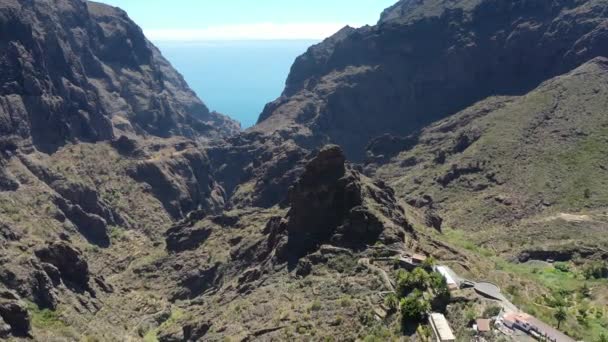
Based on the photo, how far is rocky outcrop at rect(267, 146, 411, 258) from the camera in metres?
88.9

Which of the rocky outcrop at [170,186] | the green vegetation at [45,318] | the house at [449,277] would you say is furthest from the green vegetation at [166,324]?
the rocky outcrop at [170,186]

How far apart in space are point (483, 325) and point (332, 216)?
40518 mm

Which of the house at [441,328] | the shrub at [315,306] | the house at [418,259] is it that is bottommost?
the shrub at [315,306]

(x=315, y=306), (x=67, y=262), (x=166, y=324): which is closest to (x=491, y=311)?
(x=315, y=306)

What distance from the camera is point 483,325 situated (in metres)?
56.2

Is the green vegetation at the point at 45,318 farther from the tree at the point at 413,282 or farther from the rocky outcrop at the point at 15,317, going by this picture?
the tree at the point at 413,282

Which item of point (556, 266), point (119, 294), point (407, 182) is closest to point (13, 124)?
point (119, 294)

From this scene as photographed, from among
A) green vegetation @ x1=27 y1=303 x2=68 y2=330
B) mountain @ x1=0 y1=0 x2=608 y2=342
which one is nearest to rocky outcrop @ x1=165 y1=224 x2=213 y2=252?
mountain @ x1=0 y1=0 x2=608 y2=342

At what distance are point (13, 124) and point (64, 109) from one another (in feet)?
82.5

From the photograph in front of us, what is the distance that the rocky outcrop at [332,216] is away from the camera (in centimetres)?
8888

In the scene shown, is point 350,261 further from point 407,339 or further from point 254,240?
point 254,240

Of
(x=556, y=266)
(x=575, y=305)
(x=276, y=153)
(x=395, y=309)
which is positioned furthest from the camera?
(x=276, y=153)

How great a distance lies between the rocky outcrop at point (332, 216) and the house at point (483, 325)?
29302mm

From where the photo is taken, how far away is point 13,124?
165125 mm
